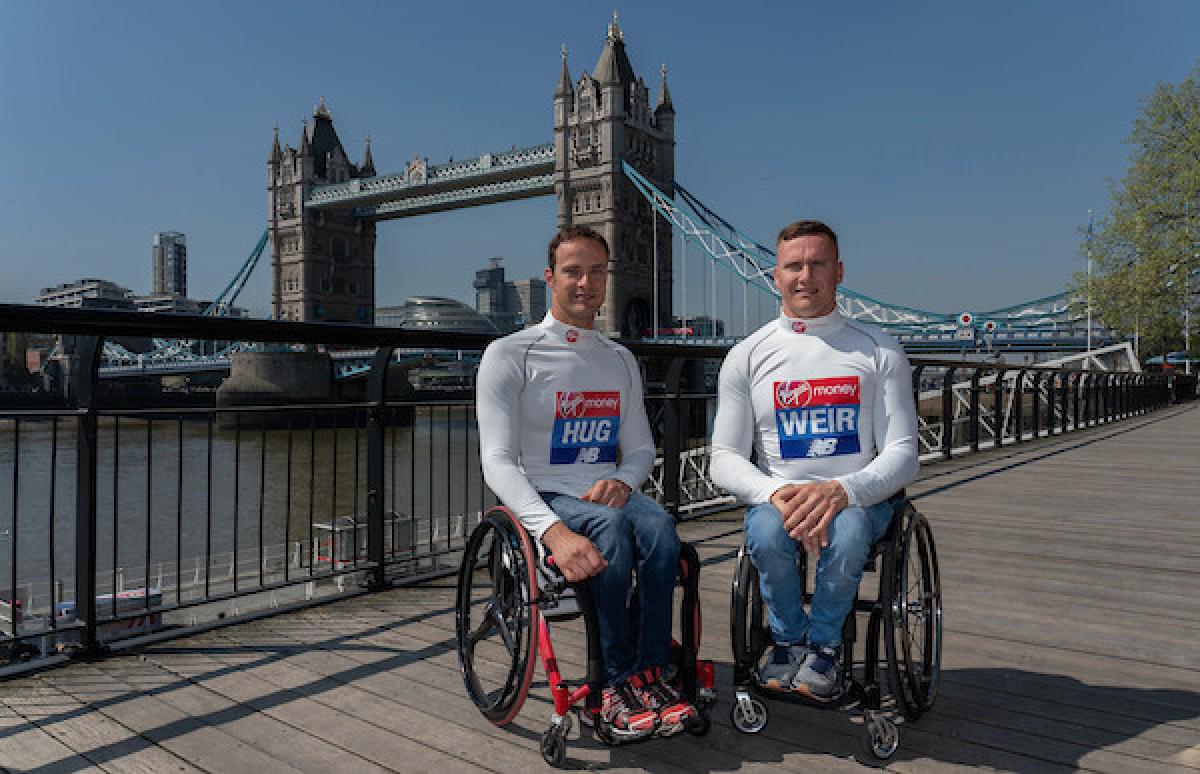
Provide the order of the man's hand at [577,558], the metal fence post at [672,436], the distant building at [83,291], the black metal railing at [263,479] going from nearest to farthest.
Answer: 1. the man's hand at [577,558]
2. the black metal railing at [263,479]
3. the metal fence post at [672,436]
4. the distant building at [83,291]

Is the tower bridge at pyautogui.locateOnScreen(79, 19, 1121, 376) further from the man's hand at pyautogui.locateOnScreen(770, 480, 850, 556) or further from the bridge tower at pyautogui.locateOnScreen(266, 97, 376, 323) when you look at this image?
the man's hand at pyautogui.locateOnScreen(770, 480, 850, 556)

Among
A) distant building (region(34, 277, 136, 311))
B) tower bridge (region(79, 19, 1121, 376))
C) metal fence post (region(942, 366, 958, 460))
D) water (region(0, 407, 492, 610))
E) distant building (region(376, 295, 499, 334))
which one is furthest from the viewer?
distant building (region(34, 277, 136, 311))

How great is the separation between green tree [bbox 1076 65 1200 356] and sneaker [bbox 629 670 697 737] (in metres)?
20.9

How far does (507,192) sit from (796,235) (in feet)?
235

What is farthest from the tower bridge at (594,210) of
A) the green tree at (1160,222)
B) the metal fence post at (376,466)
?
the metal fence post at (376,466)

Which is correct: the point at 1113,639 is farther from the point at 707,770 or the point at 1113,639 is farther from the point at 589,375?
the point at 589,375

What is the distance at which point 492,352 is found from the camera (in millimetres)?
2279

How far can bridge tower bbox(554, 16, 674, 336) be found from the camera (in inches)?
2505

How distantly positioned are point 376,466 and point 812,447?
2.00 m

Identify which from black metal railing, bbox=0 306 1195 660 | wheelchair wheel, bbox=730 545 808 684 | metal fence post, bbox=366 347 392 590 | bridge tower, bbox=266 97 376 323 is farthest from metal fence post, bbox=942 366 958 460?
bridge tower, bbox=266 97 376 323

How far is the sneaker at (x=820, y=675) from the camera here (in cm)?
201

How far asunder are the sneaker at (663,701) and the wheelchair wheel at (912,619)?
0.50m

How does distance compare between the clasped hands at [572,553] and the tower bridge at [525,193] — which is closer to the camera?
the clasped hands at [572,553]

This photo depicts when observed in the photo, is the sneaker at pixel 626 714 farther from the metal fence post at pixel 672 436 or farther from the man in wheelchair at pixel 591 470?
the metal fence post at pixel 672 436
